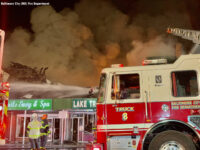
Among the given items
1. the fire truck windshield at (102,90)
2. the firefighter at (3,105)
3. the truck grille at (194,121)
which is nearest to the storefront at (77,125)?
the firefighter at (3,105)

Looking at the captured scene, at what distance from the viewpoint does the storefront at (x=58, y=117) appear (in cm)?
1872

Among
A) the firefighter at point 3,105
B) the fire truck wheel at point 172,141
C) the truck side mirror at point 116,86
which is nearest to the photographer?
the fire truck wheel at point 172,141

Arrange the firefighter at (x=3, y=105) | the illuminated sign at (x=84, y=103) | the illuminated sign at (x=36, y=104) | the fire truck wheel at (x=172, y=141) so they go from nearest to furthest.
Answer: the fire truck wheel at (x=172, y=141), the firefighter at (x=3, y=105), the illuminated sign at (x=84, y=103), the illuminated sign at (x=36, y=104)

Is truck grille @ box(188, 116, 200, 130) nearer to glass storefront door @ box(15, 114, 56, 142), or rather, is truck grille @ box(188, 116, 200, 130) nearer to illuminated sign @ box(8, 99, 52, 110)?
illuminated sign @ box(8, 99, 52, 110)

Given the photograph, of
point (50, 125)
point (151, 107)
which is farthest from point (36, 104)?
point (151, 107)

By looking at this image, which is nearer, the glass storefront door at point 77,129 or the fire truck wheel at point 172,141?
the fire truck wheel at point 172,141

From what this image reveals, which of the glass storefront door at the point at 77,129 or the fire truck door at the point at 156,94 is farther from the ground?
the fire truck door at the point at 156,94

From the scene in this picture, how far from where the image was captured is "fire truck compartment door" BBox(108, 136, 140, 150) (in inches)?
233

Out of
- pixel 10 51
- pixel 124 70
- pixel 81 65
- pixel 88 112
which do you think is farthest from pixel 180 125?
pixel 10 51

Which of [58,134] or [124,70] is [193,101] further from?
[58,134]

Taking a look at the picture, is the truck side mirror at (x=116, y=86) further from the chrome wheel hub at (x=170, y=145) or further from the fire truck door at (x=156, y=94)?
the chrome wheel hub at (x=170, y=145)

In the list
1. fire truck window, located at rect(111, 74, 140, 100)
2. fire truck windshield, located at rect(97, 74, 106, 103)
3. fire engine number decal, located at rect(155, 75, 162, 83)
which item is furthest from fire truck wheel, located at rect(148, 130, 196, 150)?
fire truck windshield, located at rect(97, 74, 106, 103)

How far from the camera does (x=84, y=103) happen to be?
1852 cm

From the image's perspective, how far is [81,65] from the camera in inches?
977
